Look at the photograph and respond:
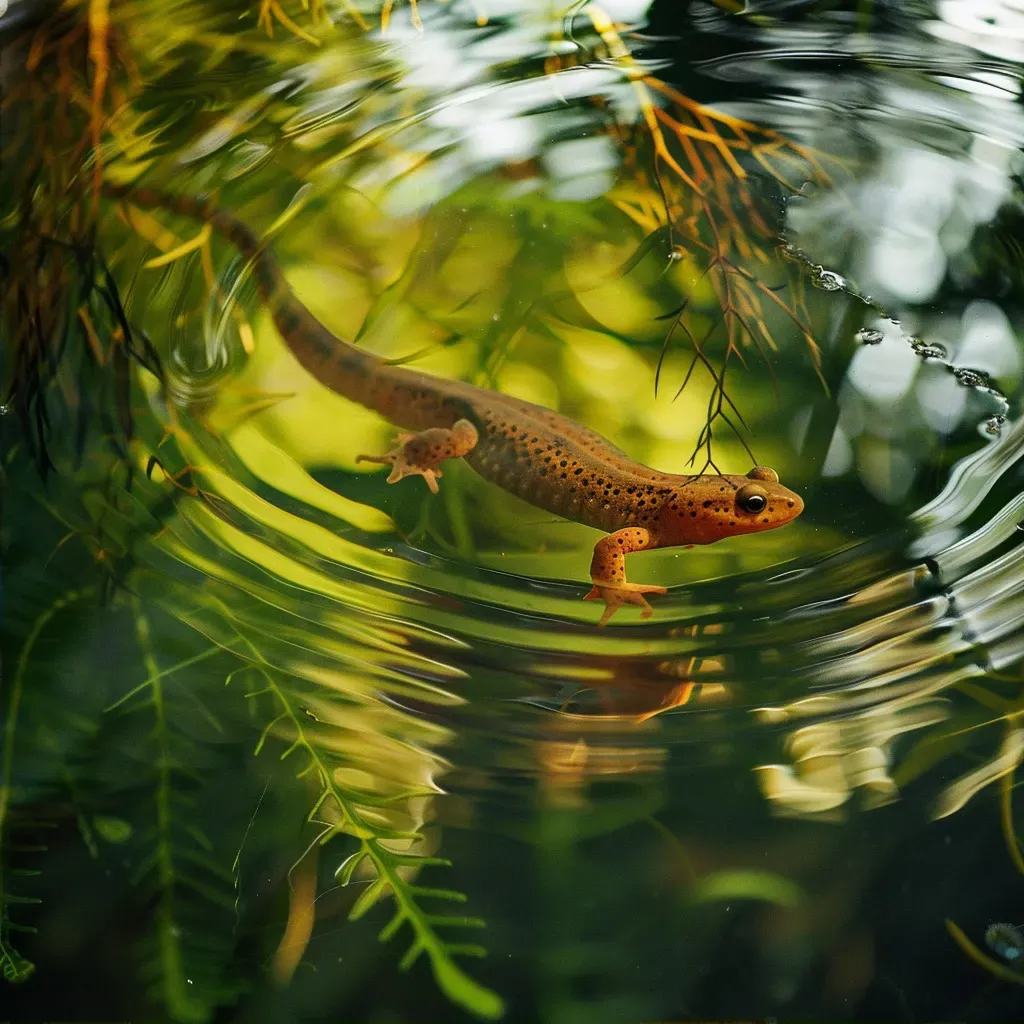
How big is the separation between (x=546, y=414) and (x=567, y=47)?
41cm

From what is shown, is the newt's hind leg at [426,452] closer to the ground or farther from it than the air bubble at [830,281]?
closer to the ground

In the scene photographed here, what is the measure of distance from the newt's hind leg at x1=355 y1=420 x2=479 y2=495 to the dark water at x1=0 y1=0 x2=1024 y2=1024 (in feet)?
0.07

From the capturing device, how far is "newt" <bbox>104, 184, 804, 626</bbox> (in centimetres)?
101

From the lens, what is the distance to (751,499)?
3.27 feet

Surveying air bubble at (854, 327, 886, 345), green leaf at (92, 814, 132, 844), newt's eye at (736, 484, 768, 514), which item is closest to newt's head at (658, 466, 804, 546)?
newt's eye at (736, 484, 768, 514)

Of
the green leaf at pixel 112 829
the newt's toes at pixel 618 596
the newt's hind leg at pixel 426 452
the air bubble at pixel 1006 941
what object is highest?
the newt's hind leg at pixel 426 452

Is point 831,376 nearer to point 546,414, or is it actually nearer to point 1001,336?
point 1001,336

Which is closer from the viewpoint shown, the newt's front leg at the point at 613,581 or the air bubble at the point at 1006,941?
the air bubble at the point at 1006,941

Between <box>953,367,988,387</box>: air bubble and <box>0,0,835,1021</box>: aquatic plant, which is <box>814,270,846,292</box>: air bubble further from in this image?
<box>953,367,988,387</box>: air bubble

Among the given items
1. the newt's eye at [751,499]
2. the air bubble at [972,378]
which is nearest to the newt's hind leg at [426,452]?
the newt's eye at [751,499]

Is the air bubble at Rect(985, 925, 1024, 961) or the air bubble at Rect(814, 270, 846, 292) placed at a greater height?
the air bubble at Rect(814, 270, 846, 292)

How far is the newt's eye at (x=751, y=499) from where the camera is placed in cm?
100

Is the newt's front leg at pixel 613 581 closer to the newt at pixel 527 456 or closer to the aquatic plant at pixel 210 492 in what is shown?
the newt at pixel 527 456

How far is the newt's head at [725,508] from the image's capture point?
1006mm
